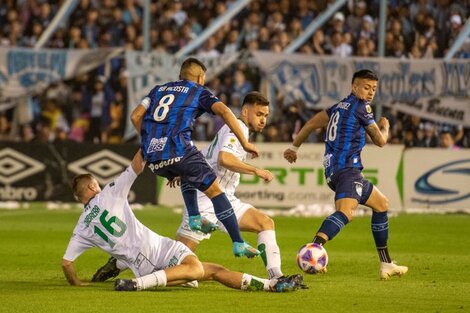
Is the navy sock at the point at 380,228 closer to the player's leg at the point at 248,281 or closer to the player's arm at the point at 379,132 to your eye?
the player's arm at the point at 379,132

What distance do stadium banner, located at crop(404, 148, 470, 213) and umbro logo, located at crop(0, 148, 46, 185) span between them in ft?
23.5

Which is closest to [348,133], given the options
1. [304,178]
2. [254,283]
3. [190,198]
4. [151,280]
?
[190,198]

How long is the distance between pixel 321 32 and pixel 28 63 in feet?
20.3

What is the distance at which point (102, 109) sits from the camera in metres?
25.1

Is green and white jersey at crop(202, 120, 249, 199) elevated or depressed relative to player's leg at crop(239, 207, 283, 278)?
elevated

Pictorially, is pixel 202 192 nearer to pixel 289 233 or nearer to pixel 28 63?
pixel 289 233

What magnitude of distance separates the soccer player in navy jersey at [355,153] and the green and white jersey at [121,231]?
83.8 inches

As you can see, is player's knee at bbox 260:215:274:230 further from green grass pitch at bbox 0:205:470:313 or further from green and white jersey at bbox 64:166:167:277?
green and white jersey at bbox 64:166:167:277

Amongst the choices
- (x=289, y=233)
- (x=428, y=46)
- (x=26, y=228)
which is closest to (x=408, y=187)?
(x=428, y=46)

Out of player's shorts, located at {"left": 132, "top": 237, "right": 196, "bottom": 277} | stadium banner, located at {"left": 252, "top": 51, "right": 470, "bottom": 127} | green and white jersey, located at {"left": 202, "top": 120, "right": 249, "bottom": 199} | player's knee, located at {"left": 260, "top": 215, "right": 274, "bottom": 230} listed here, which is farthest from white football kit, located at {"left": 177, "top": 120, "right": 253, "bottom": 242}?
stadium banner, located at {"left": 252, "top": 51, "right": 470, "bottom": 127}

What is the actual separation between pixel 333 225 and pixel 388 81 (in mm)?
12380

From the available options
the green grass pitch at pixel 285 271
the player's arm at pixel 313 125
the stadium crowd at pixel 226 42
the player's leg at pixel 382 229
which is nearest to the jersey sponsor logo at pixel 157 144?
the green grass pitch at pixel 285 271

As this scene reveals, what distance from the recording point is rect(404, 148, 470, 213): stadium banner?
22953 mm

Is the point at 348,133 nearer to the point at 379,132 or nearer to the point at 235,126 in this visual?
the point at 379,132
